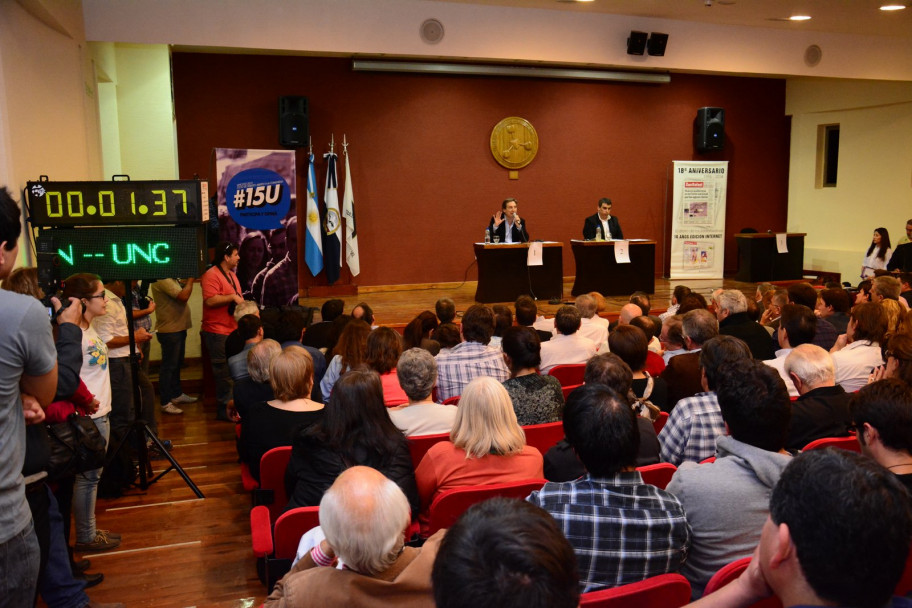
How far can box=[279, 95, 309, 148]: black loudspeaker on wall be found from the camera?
935cm

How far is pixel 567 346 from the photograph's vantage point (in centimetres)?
465

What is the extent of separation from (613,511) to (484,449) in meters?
0.78

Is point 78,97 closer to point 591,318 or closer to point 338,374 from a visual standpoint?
point 338,374

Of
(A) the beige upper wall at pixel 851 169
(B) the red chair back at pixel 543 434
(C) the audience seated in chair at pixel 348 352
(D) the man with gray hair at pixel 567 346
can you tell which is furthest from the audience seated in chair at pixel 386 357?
(A) the beige upper wall at pixel 851 169

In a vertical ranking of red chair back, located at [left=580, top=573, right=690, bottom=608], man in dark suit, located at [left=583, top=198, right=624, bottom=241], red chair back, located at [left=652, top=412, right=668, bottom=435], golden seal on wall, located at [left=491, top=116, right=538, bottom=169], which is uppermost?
golden seal on wall, located at [left=491, top=116, right=538, bottom=169]

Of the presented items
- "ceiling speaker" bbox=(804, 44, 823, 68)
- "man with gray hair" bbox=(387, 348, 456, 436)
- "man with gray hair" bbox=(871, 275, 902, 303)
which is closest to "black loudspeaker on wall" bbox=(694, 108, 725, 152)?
"ceiling speaker" bbox=(804, 44, 823, 68)

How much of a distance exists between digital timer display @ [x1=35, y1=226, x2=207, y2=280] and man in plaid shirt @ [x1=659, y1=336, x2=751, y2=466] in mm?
2526

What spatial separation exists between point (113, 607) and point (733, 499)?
2323mm

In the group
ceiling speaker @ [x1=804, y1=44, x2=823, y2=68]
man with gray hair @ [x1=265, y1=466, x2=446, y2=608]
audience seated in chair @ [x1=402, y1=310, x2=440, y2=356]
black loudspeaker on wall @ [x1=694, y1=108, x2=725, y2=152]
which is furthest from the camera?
black loudspeaker on wall @ [x1=694, y1=108, x2=725, y2=152]

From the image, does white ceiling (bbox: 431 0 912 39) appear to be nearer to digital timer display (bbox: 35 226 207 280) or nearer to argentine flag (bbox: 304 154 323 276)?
argentine flag (bbox: 304 154 323 276)

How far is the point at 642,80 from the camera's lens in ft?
35.3

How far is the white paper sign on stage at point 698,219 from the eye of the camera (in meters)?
11.2

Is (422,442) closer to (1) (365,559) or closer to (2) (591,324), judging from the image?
(1) (365,559)

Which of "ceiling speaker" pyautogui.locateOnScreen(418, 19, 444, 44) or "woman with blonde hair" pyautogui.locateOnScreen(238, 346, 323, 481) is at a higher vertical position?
"ceiling speaker" pyautogui.locateOnScreen(418, 19, 444, 44)
